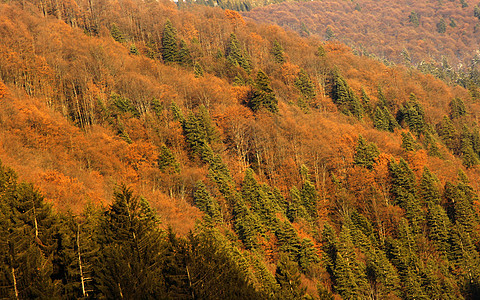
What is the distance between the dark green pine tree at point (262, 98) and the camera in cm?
8694

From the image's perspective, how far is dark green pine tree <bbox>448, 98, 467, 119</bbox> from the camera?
119 m

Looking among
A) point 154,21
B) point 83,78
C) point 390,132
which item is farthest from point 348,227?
point 154,21

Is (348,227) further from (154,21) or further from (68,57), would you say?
(154,21)

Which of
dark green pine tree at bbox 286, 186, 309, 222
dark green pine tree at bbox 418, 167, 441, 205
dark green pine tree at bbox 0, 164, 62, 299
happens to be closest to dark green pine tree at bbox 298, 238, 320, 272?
dark green pine tree at bbox 286, 186, 309, 222

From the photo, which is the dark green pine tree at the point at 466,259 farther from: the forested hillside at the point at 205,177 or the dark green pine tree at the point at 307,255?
the dark green pine tree at the point at 307,255

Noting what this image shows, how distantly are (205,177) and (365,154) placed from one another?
3504 centimetres

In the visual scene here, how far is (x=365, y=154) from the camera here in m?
81.4

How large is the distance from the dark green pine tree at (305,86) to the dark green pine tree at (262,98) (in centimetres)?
1959

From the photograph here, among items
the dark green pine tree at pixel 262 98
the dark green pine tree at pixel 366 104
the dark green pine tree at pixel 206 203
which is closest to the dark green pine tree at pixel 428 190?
the dark green pine tree at pixel 262 98

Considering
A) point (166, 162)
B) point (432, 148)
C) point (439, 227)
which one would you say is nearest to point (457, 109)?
point (432, 148)

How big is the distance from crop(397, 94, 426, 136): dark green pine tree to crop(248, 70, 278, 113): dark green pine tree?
133 feet

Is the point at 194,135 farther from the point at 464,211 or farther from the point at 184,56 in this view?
the point at 464,211

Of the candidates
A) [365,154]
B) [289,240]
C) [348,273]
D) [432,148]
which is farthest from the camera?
[432,148]

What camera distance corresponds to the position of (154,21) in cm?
11700
